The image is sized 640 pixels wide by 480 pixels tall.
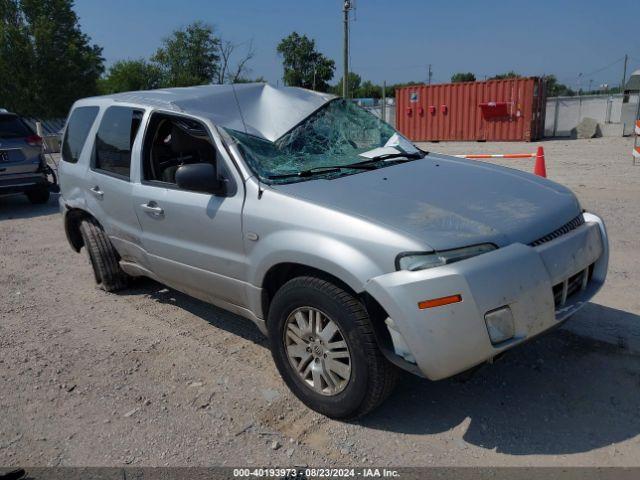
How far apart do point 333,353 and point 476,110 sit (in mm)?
23629

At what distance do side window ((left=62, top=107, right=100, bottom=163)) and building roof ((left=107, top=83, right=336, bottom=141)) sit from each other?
87 centimetres

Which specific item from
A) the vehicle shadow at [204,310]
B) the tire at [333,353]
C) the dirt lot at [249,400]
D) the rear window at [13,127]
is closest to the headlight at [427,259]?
the tire at [333,353]

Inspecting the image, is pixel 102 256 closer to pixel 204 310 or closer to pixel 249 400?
pixel 204 310

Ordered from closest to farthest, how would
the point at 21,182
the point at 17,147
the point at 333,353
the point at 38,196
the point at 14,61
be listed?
the point at 333,353
the point at 17,147
the point at 21,182
the point at 38,196
the point at 14,61

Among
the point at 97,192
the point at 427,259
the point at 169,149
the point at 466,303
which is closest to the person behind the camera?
the point at 466,303

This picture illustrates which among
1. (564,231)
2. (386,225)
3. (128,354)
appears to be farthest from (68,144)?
(564,231)

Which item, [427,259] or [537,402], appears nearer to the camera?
[427,259]

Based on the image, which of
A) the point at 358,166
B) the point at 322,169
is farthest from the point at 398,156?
the point at 322,169

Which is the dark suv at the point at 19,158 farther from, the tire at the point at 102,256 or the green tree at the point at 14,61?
the green tree at the point at 14,61

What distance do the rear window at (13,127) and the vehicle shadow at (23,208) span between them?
1.45m

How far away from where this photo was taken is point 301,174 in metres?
3.38

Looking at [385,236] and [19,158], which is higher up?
[385,236]

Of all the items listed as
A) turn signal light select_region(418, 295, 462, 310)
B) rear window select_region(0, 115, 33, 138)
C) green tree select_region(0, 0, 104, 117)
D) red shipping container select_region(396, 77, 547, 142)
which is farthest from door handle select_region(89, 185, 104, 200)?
green tree select_region(0, 0, 104, 117)

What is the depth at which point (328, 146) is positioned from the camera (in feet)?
12.9
